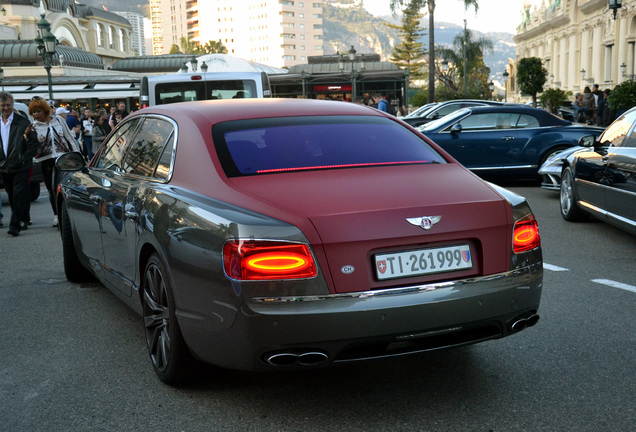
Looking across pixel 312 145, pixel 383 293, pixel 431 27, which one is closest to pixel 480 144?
pixel 312 145

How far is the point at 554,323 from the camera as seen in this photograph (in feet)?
17.1

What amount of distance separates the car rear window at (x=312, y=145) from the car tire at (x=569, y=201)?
5732 millimetres

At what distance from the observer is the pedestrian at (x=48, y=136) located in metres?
10.7

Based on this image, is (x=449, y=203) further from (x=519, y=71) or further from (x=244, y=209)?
(x=519, y=71)

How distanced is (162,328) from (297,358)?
1.06m

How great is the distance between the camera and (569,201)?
10.1m

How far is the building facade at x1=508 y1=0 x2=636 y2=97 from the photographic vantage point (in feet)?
166

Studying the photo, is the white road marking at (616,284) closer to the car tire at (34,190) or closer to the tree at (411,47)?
the car tire at (34,190)

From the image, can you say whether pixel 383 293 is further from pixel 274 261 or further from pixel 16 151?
pixel 16 151

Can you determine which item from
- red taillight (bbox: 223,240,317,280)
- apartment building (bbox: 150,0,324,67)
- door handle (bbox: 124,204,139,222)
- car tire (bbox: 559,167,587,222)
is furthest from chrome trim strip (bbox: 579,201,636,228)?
apartment building (bbox: 150,0,324,67)

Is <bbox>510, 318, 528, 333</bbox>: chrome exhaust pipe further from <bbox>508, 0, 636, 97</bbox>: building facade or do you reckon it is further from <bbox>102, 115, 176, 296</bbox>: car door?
<bbox>508, 0, 636, 97</bbox>: building facade

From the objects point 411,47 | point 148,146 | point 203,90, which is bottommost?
point 148,146

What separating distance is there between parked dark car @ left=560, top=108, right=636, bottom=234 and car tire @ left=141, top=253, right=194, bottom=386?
5.28 metres

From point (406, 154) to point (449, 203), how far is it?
0.87 metres
